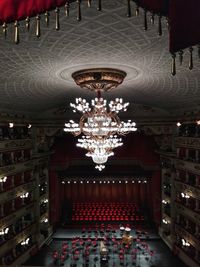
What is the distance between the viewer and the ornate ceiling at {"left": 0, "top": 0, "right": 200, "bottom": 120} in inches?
183

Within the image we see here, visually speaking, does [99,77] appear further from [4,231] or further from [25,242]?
[25,242]

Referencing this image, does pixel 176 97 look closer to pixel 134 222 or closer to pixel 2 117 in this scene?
pixel 2 117

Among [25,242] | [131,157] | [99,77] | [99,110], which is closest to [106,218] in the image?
[131,157]

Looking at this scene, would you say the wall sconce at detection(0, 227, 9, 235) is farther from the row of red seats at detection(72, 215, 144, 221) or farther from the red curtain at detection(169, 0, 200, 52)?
the red curtain at detection(169, 0, 200, 52)

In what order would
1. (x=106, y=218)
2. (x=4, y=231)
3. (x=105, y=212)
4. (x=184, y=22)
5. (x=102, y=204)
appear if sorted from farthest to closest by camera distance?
(x=102, y=204), (x=105, y=212), (x=106, y=218), (x=4, y=231), (x=184, y=22)

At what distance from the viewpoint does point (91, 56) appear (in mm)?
6758

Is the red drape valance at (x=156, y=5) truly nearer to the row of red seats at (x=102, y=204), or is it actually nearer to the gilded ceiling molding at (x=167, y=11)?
→ the gilded ceiling molding at (x=167, y=11)

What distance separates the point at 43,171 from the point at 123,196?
6.97 meters

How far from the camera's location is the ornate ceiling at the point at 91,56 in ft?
15.3

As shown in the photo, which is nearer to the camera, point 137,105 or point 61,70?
point 61,70

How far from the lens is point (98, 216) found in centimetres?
2192

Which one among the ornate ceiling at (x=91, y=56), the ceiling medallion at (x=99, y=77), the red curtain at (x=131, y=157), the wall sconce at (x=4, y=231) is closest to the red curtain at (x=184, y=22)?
the ornate ceiling at (x=91, y=56)

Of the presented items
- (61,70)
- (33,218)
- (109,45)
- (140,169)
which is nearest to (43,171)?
(33,218)

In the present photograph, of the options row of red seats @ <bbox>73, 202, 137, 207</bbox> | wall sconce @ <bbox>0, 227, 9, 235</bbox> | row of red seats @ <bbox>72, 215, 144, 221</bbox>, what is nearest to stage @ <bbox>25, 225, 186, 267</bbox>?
row of red seats @ <bbox>72, 215, 144, 221</bbox>
